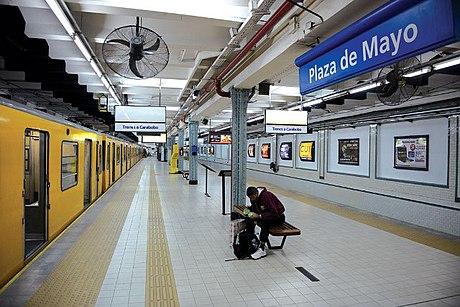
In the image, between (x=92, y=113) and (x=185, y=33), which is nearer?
(x=185, y=33)

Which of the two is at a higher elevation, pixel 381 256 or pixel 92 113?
pixel 92 113

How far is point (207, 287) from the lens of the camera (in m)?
3.44

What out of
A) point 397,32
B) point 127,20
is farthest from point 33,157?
point 397,32

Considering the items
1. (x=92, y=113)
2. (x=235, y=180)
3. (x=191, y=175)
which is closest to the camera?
(x=235, y=180)

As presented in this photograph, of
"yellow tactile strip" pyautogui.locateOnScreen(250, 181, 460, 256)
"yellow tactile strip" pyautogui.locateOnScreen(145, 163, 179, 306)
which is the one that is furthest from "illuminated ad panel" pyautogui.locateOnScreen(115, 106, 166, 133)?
"yellow tactile strip" pyautogui.locateOnScreen(250, 181, 460, 256)

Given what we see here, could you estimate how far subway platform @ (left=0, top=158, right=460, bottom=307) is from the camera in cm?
320

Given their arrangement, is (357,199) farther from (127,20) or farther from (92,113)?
(92,113)

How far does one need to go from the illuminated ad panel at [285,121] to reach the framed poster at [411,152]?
7.10 feet

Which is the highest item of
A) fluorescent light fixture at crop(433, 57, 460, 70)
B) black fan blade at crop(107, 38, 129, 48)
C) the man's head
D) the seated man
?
black fan blade at crop(107, 38, 129, 48)

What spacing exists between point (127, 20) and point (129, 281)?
3.67m

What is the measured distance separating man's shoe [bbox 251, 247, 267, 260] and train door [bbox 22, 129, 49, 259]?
304 centimetres

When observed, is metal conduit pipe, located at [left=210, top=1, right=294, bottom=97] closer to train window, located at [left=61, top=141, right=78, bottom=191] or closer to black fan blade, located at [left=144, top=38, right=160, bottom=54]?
black fan blade, located at [left=144, top=38, right=160, bottom=54]

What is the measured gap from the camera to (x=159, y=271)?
12.6ft

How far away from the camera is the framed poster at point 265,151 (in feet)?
49.2
